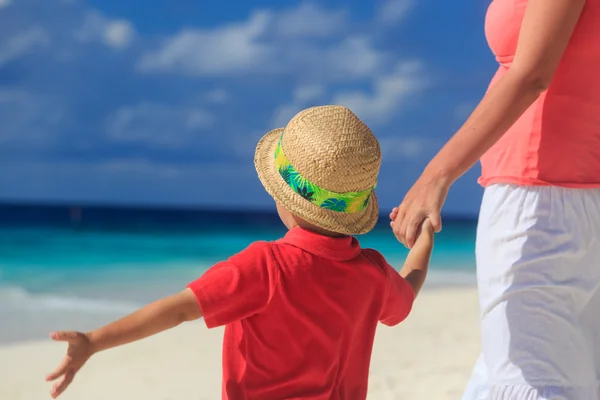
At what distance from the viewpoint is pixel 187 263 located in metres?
12.7

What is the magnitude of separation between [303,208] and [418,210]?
0.84 feet

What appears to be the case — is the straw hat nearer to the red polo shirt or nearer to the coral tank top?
the red polo shirt

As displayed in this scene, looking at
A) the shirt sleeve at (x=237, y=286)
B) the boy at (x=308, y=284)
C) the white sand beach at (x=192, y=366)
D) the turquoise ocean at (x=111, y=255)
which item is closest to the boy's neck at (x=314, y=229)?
the boy at (x=308, y=284)

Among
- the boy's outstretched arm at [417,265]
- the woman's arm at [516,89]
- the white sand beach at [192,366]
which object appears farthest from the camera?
the white sand beach at [192,366]

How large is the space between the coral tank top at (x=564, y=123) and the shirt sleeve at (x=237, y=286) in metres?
0.58

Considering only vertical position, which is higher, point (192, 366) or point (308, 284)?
point (308, 284)

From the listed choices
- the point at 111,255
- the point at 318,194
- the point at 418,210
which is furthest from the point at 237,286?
the point at 111,255

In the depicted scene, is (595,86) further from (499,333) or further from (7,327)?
(7,327)

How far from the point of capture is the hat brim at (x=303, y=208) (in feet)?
5.56

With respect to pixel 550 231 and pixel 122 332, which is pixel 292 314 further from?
pixel 550 231

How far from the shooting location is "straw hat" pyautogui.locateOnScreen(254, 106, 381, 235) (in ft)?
5.58

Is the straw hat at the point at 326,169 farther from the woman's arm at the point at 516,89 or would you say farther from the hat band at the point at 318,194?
the woman's arm at the point at 516,89

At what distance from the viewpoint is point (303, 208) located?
5.57 ft

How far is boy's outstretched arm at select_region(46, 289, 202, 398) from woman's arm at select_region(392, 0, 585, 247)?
45 cm
